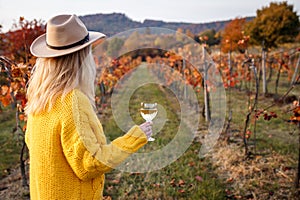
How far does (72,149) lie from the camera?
4.03 feet

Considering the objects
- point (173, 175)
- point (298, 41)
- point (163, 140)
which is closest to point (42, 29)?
point (163, 140)

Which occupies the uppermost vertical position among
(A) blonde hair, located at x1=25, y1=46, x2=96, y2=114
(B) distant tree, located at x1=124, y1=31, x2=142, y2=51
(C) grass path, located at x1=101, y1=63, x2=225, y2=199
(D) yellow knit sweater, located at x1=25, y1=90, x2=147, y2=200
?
(B) distant tree, located at x1=124, y1=31, x2=142, y2=51

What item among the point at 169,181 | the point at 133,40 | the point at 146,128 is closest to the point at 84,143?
the point at 146,128

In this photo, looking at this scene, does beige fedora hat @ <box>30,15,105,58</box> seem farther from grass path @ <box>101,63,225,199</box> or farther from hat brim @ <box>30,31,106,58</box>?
grass path @ <box>101,63,225,199</box>

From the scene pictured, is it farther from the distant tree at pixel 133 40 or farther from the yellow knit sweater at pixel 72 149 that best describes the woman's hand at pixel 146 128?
the distant tree at pixel 133 40

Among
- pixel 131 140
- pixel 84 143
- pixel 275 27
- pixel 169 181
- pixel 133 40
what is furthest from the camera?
pixel 275 27

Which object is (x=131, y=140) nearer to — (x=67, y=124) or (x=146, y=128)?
(x=146, y=128)

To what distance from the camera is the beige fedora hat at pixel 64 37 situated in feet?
4.26

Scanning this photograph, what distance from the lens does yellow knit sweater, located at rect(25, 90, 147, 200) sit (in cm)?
122

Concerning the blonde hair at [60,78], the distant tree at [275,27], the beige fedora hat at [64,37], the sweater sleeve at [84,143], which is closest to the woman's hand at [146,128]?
the sweater sleeve at [84,143]

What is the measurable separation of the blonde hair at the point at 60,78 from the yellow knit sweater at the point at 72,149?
0.03 meters

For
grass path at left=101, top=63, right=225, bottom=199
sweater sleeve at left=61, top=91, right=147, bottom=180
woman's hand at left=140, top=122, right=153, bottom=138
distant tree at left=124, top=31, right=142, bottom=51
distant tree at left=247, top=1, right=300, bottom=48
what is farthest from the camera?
distant tree at left=247, top=1, right=300, bottom=48

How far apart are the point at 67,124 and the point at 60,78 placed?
0.19 meters

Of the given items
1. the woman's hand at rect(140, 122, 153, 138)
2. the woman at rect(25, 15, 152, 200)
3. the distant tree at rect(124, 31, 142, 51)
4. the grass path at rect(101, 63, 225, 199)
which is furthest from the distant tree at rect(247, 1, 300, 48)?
the woman at rect(25, 15, 152, 200)
